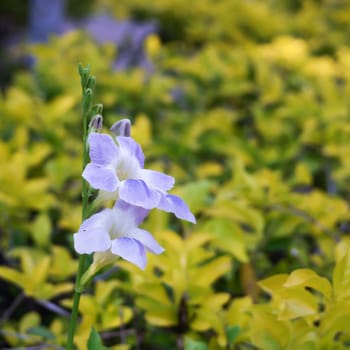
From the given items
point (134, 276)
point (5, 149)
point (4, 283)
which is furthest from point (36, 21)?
point (134, 276)

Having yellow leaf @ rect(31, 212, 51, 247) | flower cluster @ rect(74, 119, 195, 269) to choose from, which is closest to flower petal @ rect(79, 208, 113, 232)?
flower cluster @ rect(74, 119, 195, 269)

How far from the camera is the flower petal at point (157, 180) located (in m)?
0.79

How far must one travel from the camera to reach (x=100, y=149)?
771mm

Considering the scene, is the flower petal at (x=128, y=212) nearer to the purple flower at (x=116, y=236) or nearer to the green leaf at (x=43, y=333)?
the purple flower at (x=116, y=236)

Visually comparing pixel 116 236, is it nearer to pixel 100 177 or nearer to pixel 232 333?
pixel 100 177

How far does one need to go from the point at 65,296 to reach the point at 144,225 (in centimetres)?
26

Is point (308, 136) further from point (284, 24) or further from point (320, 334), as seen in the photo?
point (284, 24)

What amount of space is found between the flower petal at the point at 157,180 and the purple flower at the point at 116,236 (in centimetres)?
4

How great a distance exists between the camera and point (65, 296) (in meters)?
1.38

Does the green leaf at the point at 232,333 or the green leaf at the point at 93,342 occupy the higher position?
the green leaf at the point at 93,342

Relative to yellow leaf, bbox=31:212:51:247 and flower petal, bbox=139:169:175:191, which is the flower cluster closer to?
flower petal, bbox=139:169:175:191

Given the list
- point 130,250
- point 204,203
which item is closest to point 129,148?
point 130,250

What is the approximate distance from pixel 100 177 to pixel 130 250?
10 centimetres

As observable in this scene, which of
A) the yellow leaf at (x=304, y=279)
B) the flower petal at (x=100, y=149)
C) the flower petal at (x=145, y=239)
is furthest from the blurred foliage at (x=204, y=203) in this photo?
the flower petal at (x=100, y=149)
